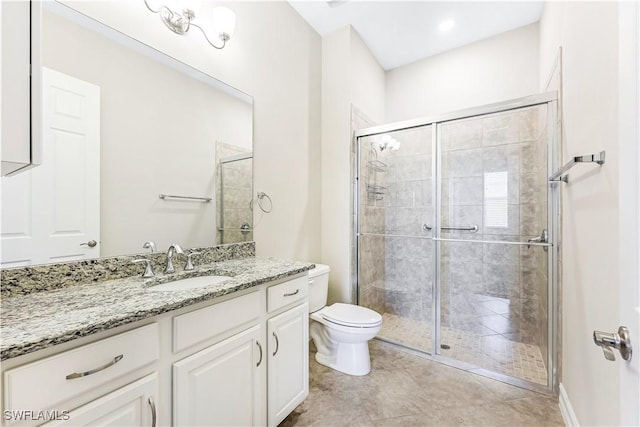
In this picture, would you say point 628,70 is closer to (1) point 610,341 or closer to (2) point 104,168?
(1) point 610,341

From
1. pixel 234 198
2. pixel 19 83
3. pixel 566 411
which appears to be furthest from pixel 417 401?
pixel 19 83

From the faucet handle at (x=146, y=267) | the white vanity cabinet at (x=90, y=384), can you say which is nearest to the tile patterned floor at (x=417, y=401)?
the white vanity cabinet at (x=90, y=384)

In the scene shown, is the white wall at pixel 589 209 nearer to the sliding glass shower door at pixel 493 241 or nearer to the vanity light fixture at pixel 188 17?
the sliding glass shower door at pixel 493 241

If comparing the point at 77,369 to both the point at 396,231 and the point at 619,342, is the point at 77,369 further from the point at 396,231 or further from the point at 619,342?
the point at 396,231

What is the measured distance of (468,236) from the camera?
7.80ft

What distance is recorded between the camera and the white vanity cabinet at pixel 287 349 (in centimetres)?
130

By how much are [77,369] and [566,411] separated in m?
2.30

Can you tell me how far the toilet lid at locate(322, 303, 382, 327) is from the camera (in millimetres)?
1896

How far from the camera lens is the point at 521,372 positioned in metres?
1.92

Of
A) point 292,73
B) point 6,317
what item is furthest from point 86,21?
point 292,73

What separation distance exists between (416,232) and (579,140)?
1.43m

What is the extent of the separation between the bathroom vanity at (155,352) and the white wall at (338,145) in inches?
44.3

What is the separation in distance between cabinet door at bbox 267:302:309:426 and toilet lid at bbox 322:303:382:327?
477 millimetres

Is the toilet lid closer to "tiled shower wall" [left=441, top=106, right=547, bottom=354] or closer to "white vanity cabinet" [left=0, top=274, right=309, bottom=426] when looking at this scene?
"white vanity cabinet" [left=0, top=274, right=309, bottom=426]
